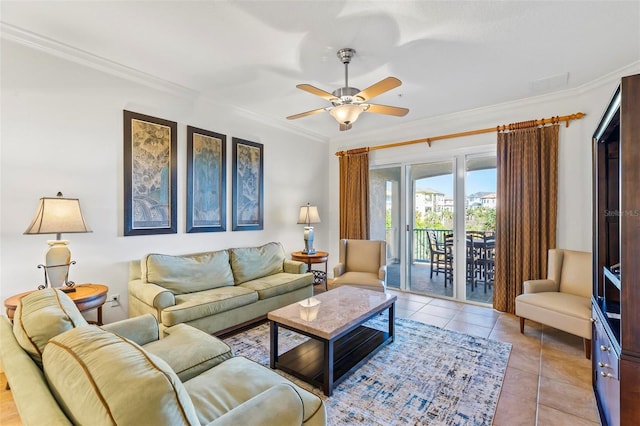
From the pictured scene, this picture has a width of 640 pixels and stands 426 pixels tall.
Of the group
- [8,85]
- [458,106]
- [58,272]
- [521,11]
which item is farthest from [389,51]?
[58,272]

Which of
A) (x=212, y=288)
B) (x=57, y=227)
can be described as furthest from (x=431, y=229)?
(x=57, y=227)

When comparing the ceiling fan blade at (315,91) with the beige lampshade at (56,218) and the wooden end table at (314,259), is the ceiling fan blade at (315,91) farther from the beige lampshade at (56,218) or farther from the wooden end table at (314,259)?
the wooden end table at (314,259)

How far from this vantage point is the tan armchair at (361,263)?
3898 mm

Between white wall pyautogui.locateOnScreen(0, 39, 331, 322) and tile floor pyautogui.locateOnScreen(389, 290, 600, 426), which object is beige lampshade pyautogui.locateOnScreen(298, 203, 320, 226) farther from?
tile floor pyautogui.locateOnScreen(389, 290, 600, 426)

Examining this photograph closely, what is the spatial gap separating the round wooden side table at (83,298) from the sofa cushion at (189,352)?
2.72 feet

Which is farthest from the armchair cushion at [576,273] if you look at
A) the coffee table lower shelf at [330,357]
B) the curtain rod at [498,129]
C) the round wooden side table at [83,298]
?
the round wooden side table at [83,298]

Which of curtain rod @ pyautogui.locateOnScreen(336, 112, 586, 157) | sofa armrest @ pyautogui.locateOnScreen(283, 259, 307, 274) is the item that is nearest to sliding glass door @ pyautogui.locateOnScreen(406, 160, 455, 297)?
curtain rod @ pyautogui.locateOnScreen(336, 112, 586, 157)

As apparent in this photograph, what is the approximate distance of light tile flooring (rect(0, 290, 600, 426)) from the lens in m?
1.88

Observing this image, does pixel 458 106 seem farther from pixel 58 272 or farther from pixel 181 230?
pixel 58 272

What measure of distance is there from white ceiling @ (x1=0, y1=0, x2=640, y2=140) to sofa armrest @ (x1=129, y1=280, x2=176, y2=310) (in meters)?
2.16

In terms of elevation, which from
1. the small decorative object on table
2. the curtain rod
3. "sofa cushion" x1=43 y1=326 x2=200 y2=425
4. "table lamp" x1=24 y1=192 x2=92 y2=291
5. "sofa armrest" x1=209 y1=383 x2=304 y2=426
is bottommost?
the small decorative object on table

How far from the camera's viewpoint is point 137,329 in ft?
6.19

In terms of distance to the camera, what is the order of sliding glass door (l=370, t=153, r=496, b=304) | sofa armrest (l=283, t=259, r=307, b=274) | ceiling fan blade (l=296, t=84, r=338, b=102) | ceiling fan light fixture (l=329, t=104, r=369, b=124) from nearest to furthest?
ceiling fan blade (l=296, t=84, r=338, b=102)
ceiling fan light fixture (l=329, t=104, r=369, b=124)
sofa armrest (l=283, t=259, r=307, b=274)
sliding glass door (l=370, t=153, r=496, b=304)

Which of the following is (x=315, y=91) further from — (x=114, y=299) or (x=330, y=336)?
(x=114, y=299)
